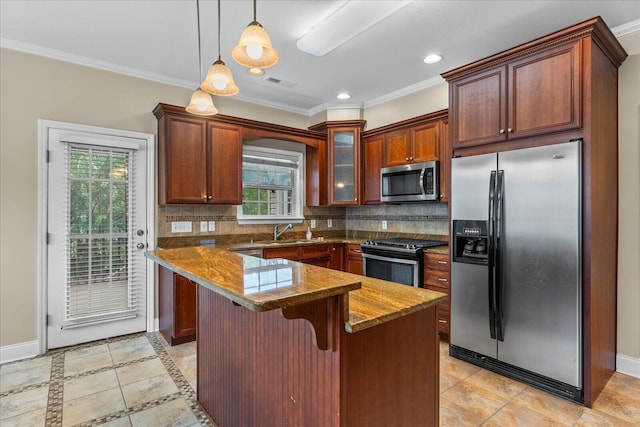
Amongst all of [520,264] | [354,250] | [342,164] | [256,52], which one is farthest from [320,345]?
[342,164]

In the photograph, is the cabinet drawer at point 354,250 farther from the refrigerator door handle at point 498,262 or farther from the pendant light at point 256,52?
the pendant light at point 256,52

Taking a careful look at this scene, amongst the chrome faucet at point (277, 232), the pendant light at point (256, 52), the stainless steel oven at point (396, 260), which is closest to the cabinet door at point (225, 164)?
the chrome faucet at point (277, 232)

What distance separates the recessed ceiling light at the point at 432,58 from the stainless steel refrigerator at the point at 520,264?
3.69ft

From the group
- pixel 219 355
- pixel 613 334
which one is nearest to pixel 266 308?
pixel 219 355

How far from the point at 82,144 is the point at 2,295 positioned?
147 cm

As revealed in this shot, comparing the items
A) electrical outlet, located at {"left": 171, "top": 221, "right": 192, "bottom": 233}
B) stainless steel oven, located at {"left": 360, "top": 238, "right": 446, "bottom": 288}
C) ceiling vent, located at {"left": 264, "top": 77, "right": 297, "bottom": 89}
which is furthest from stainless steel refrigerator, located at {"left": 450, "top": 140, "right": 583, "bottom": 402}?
electrical outlet, located at {"left": 171, "top": 221, "right": 192, "bottom": 233}

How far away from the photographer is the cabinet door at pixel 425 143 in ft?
12.1

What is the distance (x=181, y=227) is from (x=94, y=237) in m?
0.81

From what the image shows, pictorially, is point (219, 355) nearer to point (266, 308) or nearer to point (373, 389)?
point (373, 389)

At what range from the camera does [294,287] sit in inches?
41.8

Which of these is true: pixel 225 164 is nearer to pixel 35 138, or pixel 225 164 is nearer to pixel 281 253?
pixel 281 253

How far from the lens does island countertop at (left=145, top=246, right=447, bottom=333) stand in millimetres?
988

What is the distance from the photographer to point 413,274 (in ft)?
11.2

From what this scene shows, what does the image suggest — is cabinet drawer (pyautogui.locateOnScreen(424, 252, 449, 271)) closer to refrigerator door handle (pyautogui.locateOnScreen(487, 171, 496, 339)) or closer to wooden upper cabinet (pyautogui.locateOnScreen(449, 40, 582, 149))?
refrigerator door handle (pyautogui.locateOnScreen(487, 171, 496, 339))
